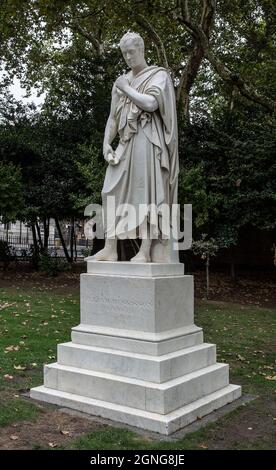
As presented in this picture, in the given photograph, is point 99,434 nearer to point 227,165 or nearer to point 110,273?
Result: point 110,273

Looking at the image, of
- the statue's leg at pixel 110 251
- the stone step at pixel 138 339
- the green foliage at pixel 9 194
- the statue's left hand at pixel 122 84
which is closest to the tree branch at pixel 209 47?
the green foliage at pixel 9 194

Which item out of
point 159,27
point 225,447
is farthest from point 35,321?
point 159,27

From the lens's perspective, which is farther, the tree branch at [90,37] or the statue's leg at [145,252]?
the tree branch at [90,37]

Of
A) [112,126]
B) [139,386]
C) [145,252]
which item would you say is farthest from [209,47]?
[139,386]

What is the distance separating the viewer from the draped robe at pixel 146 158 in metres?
5.43

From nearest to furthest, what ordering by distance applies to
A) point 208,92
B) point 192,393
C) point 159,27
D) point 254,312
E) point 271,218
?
point 192,393 < point 254,312 < point 271,218 < point 159,27 < point 208,92

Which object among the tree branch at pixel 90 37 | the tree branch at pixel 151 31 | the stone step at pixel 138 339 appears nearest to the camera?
the stone step at pixel 138 339

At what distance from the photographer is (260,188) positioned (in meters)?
16.1

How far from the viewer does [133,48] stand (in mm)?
5617

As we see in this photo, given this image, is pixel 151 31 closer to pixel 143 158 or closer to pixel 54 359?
pixel 143 158

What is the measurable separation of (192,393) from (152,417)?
671mm

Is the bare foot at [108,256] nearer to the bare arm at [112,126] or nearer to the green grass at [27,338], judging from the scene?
the bare arm at [112,126]

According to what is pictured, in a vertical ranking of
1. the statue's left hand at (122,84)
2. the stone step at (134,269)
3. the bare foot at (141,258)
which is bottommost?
the stone step at (134,269)

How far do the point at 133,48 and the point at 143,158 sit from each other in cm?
132
